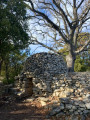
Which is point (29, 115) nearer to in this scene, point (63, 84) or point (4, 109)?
Answer: point (4, 109)

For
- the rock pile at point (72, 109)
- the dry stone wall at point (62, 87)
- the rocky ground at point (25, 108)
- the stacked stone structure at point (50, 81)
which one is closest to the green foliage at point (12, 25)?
the stacked stone structure at point (50, 81)

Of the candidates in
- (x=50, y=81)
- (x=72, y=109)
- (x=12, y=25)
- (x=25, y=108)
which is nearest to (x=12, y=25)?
(x=12, y=25)

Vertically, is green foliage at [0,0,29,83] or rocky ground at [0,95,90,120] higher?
green foliage at [0,0,29,83]

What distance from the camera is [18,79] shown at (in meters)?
8.25

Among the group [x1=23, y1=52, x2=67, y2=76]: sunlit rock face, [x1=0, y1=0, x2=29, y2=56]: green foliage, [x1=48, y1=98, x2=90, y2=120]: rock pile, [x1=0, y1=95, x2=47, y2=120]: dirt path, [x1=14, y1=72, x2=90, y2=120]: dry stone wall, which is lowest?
[x1=0, y1=95, x2=47, y2=120]: dirt path

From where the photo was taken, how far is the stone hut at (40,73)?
22.5 ft

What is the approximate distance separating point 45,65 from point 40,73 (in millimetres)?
667

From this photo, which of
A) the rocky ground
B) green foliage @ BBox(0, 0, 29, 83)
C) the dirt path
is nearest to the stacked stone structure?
the rocky ground

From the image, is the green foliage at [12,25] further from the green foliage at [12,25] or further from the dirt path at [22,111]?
the dirt path at [22,111]

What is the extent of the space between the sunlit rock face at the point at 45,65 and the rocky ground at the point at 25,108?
1736 millimetres

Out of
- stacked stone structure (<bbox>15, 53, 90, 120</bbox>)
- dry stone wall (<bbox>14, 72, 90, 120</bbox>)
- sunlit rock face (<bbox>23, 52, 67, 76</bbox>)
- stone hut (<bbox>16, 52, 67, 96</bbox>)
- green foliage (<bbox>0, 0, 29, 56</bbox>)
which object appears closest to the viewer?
green foliage (<bbox>0, 0, 29, 56</bbox>)

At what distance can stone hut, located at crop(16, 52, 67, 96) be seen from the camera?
6.87 m

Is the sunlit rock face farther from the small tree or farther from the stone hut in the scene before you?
the small tree

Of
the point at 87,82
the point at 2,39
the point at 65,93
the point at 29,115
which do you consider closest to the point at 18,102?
the point at 29,115
